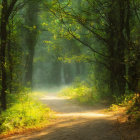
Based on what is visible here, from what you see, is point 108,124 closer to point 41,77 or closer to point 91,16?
point 91,16

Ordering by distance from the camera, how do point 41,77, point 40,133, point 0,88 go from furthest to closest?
point 41,77 < point 0,88 < point 40,133

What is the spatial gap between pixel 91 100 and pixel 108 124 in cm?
667

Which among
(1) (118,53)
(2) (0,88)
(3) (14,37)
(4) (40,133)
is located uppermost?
(3) (14,37)

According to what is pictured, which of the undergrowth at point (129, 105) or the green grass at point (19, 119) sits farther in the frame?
the green grass at point (19, 119)

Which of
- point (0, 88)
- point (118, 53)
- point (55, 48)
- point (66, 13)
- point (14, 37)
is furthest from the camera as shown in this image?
point (55, 48)

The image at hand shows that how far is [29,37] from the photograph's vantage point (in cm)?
1709

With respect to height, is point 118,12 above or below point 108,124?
above

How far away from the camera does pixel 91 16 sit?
396 inches

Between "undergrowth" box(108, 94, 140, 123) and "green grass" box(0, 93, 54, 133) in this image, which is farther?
"green grass" box(0, 93, 54, 133)

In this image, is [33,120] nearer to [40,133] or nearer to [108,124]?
[40,133]

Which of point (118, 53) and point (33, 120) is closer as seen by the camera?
point (33, 120)

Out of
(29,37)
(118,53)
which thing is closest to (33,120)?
(118,53)

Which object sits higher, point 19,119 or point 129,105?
point 129,105

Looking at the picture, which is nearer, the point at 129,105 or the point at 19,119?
the point at 19,119
